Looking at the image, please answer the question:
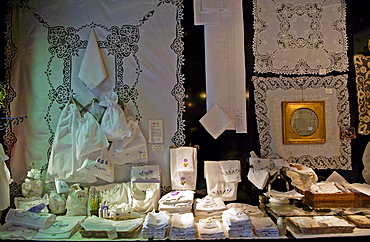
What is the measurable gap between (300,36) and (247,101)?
38.1 inches

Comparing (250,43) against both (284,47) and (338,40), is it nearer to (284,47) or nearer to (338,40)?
(284,47)

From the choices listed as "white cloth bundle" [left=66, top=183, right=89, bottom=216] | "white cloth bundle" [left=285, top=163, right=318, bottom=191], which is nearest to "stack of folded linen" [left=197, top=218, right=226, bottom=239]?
"white cloth bundle" [left=285, top=163, right=318, bottom=191]

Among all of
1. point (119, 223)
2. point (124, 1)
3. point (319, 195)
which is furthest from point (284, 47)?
point (119, 223)

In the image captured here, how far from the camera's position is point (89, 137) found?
10.4 feet

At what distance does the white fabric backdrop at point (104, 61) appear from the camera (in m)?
3.39

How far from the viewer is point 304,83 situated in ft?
11.3

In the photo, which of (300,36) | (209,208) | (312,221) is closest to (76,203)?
(209,208)

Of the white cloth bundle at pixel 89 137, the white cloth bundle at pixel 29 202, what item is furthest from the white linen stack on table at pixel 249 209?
the white cloth bundle at pixel 29 202

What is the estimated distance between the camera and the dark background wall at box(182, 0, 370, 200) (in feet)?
11.1

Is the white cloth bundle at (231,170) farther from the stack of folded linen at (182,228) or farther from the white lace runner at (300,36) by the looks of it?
the white lace runner at (300,36)

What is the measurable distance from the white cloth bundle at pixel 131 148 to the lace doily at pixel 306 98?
1.32m

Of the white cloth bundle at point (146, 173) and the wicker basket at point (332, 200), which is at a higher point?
the white cloth bundle at point (146, 173)

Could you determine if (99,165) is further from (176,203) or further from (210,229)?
(210,229)

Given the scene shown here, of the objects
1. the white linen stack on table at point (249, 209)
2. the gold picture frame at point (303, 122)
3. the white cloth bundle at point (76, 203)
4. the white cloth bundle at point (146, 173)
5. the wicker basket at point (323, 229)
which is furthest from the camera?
the gold picture frame at point (303, 122)
